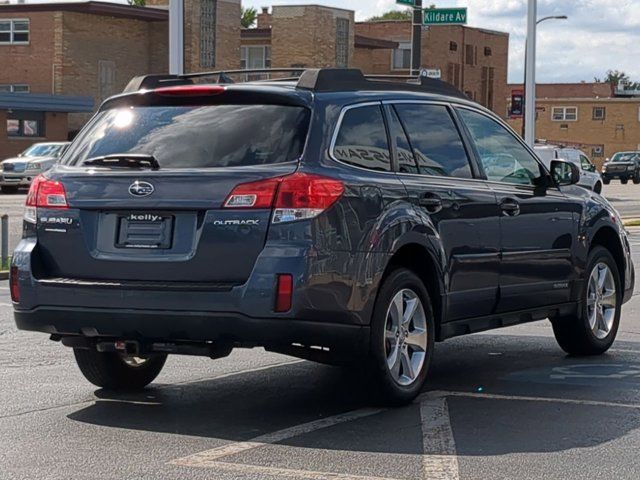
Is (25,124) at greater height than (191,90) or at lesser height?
lesser

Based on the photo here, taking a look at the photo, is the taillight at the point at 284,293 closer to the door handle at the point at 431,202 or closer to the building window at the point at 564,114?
the door handle at the point at 431,202

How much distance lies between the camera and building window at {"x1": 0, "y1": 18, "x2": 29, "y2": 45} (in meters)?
60.8

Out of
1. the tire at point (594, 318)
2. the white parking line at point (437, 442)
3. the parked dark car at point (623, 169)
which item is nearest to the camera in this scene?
the white parking line at point (437, 442)

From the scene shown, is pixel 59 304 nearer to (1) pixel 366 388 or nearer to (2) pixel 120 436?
(2) pixel 120 436

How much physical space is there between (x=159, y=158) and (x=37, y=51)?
5518cm

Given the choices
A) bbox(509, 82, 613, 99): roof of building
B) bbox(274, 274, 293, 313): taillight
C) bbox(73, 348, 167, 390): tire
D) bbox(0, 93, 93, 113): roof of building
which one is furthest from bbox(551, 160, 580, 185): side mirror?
bbox(509, 82, 613, 99): roof of building

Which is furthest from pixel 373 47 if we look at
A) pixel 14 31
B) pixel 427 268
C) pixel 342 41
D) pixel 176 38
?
pixel 427 268

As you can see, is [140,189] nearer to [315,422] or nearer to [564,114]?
[315,422]

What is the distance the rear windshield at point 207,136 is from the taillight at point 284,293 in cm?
69

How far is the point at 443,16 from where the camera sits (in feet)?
82.4

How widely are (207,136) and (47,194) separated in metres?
1.01

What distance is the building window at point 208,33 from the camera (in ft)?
214

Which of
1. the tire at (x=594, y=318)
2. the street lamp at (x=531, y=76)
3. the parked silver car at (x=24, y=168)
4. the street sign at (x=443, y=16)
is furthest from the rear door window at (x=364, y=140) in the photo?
the parked silver car at (x=24, y=168)

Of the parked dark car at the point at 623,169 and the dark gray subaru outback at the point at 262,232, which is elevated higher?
the dark gray subaru outback at the point at 262,232
